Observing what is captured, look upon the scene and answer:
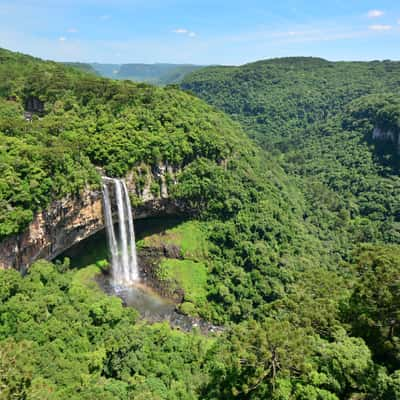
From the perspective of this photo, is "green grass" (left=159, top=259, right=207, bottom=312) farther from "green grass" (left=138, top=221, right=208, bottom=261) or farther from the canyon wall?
the canyon wall

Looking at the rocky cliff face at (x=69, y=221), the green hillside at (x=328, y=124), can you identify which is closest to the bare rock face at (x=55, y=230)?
the rocky cliff face at (x=69, y=221)

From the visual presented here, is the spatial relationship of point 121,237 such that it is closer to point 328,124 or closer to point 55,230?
point 55,230

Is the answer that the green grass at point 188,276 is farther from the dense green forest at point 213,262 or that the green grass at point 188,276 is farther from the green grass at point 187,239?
the green grass at point 187,239

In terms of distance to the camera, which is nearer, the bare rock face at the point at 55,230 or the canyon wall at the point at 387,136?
the bare rock face at the point at 55,230

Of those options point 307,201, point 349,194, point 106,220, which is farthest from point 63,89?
point 349,194

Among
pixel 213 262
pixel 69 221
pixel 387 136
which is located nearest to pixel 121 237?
pixel 69 221

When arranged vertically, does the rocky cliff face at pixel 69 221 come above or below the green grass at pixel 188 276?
above
